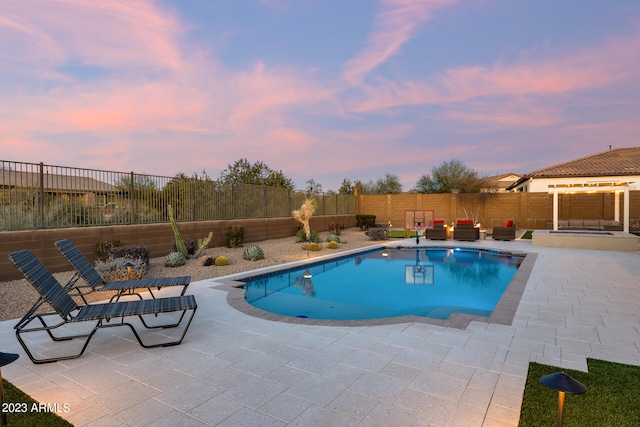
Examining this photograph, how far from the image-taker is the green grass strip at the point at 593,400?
2.34m

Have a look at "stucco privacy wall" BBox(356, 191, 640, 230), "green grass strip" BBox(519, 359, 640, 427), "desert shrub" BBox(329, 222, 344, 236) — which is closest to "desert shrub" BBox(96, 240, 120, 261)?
"green grass strip" BBox(519, 359, 640, 427)

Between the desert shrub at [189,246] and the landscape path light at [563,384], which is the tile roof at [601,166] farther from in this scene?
the landscape path light at [563,384]

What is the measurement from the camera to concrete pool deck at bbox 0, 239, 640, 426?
8.05 feet

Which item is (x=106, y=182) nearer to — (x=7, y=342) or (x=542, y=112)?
(x=7, y=342)

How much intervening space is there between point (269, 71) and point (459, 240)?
11.0 meters

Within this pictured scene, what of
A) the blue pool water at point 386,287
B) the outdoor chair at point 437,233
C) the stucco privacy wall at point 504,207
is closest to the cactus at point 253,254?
the blue pool water at point 386,287

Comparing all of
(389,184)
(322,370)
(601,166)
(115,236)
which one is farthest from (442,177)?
(322,370)

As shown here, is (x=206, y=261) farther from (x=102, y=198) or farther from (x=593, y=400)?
(x=593, y=400)

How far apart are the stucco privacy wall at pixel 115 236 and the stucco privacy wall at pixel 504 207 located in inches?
420

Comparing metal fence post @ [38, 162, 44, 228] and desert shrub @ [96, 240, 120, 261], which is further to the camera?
desert shrub @ [96, 240, 120, 261]

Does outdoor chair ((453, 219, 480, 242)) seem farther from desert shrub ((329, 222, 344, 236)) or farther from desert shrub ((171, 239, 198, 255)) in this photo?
desert shrub ((171, 239, 198, 255))

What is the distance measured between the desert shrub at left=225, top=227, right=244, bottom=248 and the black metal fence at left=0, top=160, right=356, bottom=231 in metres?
0.77

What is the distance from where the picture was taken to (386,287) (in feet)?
27.0

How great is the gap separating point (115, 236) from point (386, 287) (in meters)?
7.27
